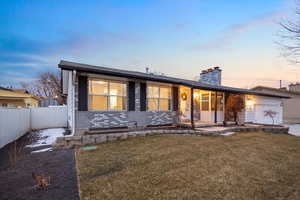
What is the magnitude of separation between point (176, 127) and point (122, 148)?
4.46 metres

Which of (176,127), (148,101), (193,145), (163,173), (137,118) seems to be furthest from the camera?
(176,127)

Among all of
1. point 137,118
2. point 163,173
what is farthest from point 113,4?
point 163,173

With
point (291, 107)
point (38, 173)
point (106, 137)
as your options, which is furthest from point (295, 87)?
point (38, 173)

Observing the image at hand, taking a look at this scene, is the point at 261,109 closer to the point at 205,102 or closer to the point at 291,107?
the point at 205,102

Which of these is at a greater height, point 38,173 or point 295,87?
point 295,87

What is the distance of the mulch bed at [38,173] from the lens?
8.64 feet

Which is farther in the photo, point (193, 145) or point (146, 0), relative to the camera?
point (146, 0)

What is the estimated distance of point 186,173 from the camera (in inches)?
139

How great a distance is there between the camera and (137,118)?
8133mm

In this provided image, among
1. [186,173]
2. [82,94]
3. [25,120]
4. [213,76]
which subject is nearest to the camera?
[186,173]

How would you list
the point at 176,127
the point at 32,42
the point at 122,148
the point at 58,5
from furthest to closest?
the point at 32,42, the point at 58,5, the point at 176,127, the point at 122,148

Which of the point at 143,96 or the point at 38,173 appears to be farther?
the point at 143,96

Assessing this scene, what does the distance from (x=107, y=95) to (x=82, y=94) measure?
111 centimetres

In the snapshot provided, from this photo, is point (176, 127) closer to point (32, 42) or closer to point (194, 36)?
point (194, 36)
